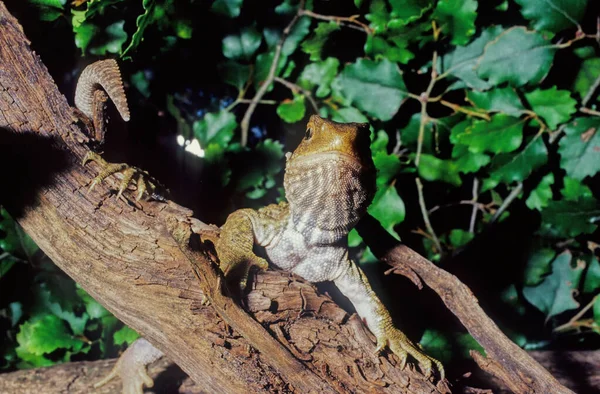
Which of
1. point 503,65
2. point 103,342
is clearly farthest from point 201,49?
point 103,342

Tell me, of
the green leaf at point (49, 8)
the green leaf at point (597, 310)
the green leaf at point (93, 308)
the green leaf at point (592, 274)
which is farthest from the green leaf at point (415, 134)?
the green leaf at point (93, 308)

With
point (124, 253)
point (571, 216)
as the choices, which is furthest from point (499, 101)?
point (124, 253)

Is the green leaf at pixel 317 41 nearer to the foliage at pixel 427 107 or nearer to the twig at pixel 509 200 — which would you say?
the foliage at pixel 427 107

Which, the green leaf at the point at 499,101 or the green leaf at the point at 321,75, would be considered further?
the green leaf at the point at 321,75

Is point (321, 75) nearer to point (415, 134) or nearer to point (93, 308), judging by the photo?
point (415, 134)

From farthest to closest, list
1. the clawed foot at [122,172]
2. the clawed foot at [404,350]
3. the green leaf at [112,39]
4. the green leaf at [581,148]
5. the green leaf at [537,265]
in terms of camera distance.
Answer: the green leaf at [537,265], the green leaf at [581,148], the green leaf at [112,39], the clawed foot at [404,350], the clawed foot at [122,172]

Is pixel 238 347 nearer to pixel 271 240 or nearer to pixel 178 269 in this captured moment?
pixel 178 269
